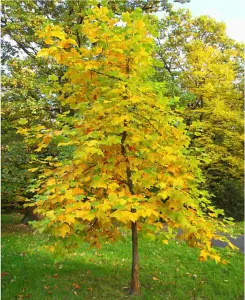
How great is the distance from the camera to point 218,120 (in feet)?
57.5

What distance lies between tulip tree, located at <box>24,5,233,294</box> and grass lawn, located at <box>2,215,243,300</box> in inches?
53.7

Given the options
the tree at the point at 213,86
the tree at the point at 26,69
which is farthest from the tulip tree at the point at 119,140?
the tree at the point at 213,86

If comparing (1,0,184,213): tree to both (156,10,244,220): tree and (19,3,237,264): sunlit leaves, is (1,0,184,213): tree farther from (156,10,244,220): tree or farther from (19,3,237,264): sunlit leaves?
Answer: (19,3,237,264): sunlit leaves

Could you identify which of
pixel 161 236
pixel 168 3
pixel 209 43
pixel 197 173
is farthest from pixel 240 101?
pixel 161 236

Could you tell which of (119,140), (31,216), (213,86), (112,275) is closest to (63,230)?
(119,140)

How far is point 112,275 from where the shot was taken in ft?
23.9

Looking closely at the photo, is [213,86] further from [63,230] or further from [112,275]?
[63,230]

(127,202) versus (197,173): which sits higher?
(197,173)

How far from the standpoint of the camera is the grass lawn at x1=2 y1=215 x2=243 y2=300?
6.27 m

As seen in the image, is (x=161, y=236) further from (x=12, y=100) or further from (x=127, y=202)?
(x=12, y=100)

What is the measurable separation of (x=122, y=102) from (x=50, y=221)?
2.07 metres

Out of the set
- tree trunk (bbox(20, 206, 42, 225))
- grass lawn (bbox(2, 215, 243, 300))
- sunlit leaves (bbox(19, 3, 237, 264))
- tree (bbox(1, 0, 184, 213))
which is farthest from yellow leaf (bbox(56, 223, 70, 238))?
tree trunk (bbox(20, 206, 42, 225))

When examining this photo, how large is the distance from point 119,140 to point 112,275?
3855 millimetres

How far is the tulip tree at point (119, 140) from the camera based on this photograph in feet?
16.0
